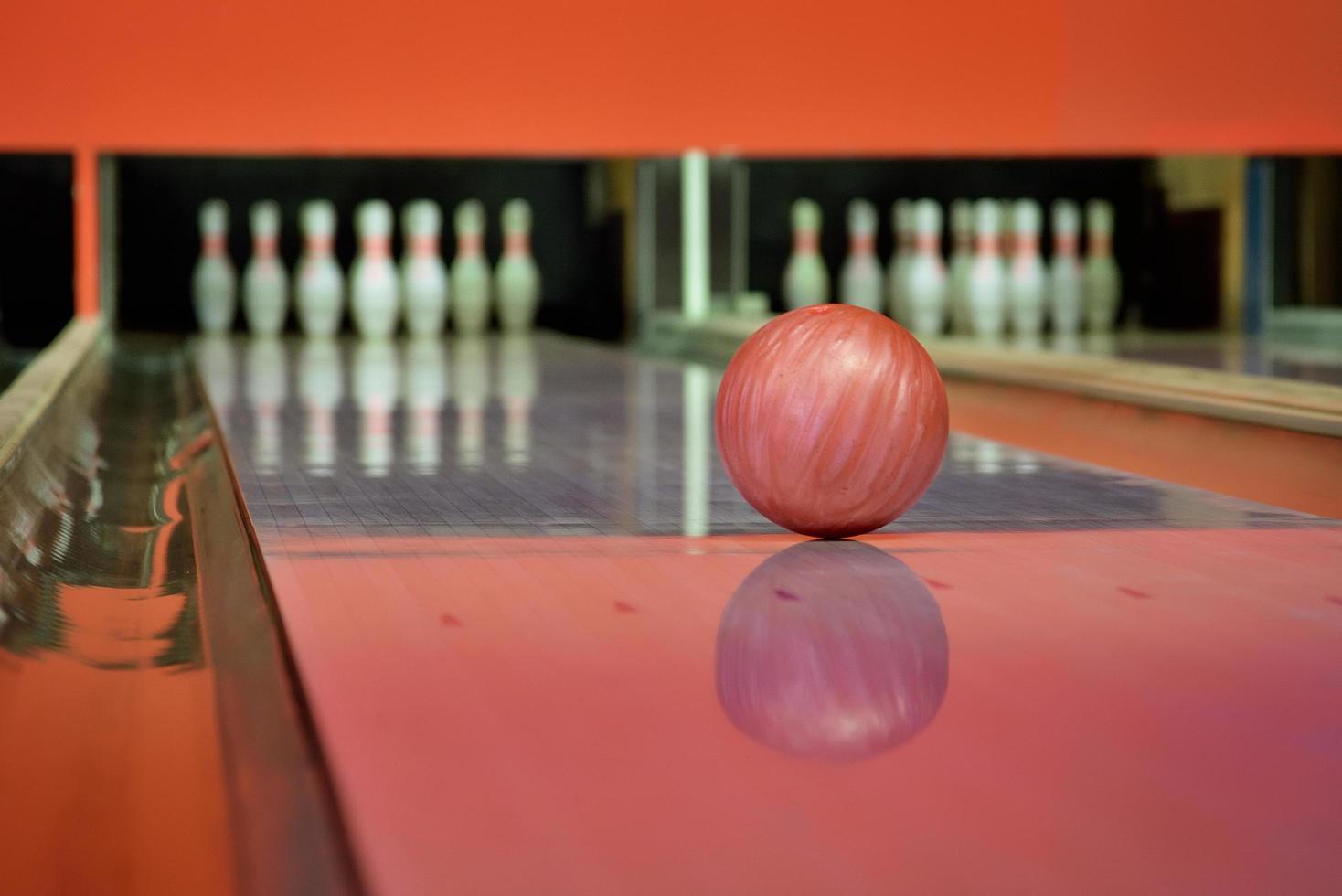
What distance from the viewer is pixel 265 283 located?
14.8 ft

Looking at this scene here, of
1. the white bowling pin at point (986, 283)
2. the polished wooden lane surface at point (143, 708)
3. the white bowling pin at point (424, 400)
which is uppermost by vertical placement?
the white bowling pin at point (986, 283)

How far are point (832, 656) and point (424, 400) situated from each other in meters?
1.80

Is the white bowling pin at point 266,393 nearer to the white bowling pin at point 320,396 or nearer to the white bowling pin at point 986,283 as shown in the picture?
the white bowling pin at point 320,396

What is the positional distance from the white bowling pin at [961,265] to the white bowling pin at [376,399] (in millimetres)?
1471

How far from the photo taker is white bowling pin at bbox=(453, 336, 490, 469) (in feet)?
6.81

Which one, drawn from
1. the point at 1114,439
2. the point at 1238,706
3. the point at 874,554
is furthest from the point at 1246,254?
the point at 1238,706

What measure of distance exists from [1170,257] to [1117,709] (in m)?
3.85

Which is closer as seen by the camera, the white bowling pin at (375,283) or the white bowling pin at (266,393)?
the white bowling pin at (266,393)

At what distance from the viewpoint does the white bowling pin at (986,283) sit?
4.43 metres

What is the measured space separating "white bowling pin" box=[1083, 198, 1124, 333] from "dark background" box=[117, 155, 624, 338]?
1.27 meters

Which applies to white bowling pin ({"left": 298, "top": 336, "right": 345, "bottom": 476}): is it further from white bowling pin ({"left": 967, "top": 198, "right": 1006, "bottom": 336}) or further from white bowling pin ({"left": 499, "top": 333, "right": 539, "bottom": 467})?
white bowling pin ({"left": 967, "top": 198, "right": 1006, "bottom": 336})

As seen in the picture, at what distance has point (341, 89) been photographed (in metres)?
3.37

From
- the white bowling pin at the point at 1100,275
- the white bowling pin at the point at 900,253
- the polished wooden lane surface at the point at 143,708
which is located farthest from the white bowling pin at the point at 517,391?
the white bowling pin at the point at 1100,275

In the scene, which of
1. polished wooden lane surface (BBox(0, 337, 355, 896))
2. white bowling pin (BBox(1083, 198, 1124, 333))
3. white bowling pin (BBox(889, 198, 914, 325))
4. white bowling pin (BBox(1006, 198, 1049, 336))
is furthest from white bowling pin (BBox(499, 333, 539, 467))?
white bowling pin (BBox(1083, 198, 1124, 333))
